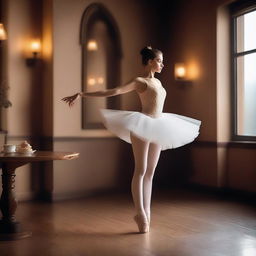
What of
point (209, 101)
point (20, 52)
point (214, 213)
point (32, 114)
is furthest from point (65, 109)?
point (214, 213)

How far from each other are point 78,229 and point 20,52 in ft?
7.84

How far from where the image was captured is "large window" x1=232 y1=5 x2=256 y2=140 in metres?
4.77

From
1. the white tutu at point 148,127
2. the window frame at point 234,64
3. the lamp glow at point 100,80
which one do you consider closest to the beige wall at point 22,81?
the lamp glow at point 100,80

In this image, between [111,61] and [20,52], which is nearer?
[20,52]

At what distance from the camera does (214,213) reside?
3961 mm

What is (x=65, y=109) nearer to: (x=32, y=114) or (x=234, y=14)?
(x=32, y=114)

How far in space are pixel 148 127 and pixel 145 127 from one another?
25mm

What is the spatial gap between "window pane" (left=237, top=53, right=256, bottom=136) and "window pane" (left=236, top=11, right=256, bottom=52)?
121mm

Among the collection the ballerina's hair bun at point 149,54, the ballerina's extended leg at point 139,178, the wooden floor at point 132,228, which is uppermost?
the ballerina's hair bun at point 149,54

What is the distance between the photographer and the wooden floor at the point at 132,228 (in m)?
2.72

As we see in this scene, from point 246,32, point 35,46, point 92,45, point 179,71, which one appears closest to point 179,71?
point 179,71

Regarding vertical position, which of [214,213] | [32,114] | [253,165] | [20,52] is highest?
[20,52]

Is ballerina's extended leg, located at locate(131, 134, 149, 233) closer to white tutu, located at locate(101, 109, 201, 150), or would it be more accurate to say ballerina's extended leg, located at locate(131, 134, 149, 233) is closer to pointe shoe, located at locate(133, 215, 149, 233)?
pointe shoe, located at locate(133, 215, 149, 233)

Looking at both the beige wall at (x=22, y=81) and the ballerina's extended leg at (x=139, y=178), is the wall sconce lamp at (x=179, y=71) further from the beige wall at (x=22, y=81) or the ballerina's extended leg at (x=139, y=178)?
the ballerina's extended leg at (x=139, y=178)
